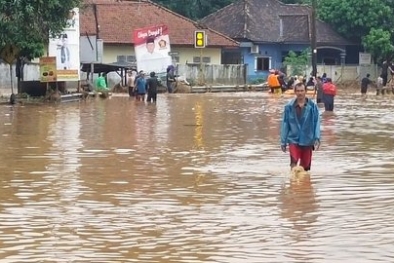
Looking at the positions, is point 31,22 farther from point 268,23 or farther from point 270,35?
point 268,23

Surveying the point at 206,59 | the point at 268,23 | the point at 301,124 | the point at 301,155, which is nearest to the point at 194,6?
the point at 268,23

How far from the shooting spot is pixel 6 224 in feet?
32.5

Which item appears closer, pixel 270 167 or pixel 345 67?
pixel 270 167

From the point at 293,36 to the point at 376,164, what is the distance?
5455cm

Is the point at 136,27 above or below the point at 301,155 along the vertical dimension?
above

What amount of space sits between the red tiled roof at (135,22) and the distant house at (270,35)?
3646mm

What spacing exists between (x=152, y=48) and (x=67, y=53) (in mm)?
11707

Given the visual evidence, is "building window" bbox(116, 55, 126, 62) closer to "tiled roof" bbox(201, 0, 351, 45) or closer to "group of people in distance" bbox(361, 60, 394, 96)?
"tiled roof" bbox(201, 0, 351, 45)

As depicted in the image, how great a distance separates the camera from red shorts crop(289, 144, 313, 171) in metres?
13.6

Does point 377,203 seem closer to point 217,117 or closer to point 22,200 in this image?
point 22,200

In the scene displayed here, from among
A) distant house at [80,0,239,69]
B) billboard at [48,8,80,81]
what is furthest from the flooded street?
distant house at [80,0,239,69]

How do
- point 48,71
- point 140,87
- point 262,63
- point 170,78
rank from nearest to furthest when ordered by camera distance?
point 48,71
point 140,87
point 170,78
point 262,63

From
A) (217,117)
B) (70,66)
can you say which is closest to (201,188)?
(217,117)

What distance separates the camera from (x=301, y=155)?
13.7 meters
